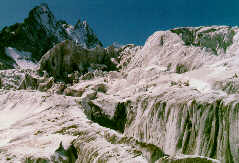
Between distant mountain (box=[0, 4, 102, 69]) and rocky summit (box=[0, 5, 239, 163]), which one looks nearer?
rocky summit (box=[0, 5, 239, 163])

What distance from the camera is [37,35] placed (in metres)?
96.9

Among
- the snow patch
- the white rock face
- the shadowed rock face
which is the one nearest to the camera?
the white rock face

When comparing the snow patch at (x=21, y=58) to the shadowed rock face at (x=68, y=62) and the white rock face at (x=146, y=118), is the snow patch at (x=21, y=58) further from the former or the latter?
the white rock face at (x=146, y=118)

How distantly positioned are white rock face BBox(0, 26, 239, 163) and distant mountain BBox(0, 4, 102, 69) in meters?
41.3

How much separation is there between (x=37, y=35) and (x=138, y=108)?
292 ft

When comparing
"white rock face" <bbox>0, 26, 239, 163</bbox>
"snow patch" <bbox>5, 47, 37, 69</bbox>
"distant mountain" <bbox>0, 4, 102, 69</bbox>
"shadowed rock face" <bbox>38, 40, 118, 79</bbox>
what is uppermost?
"distant mountain" <bbox>0, 4, 102, 69</bbox>

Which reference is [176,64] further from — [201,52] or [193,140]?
[193,140]

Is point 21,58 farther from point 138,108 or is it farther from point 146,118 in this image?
point 146,118

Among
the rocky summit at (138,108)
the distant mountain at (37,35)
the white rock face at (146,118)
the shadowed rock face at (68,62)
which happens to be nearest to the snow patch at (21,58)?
the distant mountain at (37,35)

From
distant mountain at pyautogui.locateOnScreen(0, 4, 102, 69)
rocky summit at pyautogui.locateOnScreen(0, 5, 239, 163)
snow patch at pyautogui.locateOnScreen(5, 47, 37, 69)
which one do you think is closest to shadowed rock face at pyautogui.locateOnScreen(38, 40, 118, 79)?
rocky summit at pyautogui.locateOnScreen(0, 5, 239, 163)

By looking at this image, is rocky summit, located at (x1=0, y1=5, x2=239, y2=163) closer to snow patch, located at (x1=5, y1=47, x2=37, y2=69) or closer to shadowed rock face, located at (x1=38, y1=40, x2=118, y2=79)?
shadowed rock face, located at (x1=38, y1=40, x2=118, y2=79)

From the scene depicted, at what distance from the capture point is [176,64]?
27.0 meters

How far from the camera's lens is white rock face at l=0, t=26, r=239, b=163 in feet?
33.6

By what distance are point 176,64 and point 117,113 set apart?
10404 mm
